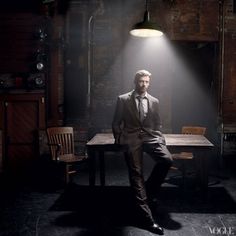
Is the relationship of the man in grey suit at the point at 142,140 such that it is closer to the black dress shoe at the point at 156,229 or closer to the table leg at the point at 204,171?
the black dress shoe at the point at 156,229

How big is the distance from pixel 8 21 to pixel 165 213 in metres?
6.24

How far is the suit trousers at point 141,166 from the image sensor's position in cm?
430

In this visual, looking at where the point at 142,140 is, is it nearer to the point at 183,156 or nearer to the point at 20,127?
the point at 183,156

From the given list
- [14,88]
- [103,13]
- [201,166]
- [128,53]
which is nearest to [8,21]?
[14,88]

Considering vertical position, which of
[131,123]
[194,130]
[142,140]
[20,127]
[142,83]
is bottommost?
[20,127]

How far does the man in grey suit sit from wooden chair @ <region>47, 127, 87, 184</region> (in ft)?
5.85

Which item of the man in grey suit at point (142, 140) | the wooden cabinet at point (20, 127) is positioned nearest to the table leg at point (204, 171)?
the man in grey suit at point (142, 140)

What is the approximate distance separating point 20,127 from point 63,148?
7.55ft

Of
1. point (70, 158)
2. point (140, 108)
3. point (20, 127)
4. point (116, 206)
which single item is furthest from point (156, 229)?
point (20, 127)

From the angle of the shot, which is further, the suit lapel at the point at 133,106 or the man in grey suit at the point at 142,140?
the suit lapel at the point at 133,106

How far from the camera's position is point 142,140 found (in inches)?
179

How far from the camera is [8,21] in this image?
8.39m

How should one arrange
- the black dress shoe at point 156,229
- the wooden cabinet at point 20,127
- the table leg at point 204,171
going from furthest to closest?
1. the wooden cabinet at point 20,127
2. the table leg at point 204,171
3. the black dress shoe at point 156,229

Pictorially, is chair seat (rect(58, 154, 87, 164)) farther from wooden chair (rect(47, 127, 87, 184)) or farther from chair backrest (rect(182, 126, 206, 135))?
chair backrest (rect(182, 126, 206, 135))
